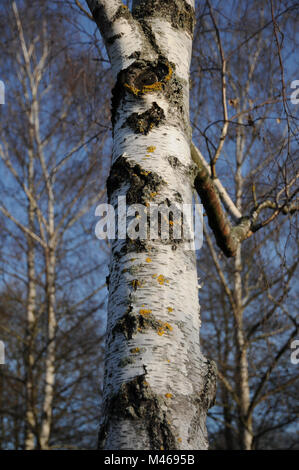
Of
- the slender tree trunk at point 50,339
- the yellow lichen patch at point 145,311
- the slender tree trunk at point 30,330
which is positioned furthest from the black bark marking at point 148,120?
the slender tree trunk at point 30,330

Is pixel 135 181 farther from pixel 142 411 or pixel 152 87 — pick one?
pixel 142 411

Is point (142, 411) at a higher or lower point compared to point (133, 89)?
lower

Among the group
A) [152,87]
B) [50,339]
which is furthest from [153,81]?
[50,339]

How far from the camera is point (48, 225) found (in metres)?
6.08

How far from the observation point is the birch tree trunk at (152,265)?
0.95 metres

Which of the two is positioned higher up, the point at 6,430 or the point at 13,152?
the point at 13,152

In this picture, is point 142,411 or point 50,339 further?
point 50,339

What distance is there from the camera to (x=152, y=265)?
1120 millimetres

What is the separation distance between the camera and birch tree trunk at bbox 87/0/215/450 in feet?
3.11

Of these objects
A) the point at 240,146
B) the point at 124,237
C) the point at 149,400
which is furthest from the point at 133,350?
the point at 240,146

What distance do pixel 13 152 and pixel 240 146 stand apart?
3.74 metres

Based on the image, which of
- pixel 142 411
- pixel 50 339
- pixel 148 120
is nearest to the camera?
pixel 142 411

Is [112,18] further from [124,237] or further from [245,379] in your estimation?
[245,379]

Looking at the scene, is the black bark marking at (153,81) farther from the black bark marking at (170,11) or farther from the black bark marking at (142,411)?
the black bark marking at (142,411)
